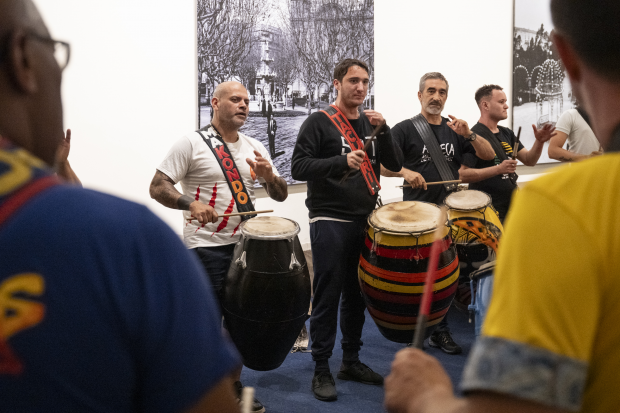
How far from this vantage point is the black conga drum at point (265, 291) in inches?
111

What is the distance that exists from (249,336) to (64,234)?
2386 mm

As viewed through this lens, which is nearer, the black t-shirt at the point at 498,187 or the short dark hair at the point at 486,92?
the black t-shirt at the point at 498,187

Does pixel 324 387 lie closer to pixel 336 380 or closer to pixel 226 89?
pixel 336 380

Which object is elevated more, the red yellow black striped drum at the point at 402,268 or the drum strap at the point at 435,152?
the drum strap at the point at 435,152

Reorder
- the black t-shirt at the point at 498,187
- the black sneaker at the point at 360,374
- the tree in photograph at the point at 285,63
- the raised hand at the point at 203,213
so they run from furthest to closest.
A: the tree in photograph at the point at 285,63, the black t-shirt at the point at 498,187, the black sneaker at the point at 360,374, the raised hand at the point at 203,213

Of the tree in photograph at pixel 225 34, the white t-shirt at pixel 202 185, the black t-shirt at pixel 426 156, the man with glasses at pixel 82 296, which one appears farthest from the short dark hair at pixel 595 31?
the tree in photograph at pixel 225 34

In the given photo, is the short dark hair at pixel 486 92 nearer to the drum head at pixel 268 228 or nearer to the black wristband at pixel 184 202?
the drum head at pixel 268 228

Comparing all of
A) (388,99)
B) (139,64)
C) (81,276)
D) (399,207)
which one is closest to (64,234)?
(81,276)

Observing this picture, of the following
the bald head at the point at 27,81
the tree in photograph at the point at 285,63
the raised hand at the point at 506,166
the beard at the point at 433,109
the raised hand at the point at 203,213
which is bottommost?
the raised hand at the point at 203,213

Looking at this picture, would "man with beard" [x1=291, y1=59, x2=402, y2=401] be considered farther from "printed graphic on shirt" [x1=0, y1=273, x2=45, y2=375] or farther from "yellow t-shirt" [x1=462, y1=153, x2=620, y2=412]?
"printed graphic on shirt" [x1=0, y1=273, x2=45, y2=375]

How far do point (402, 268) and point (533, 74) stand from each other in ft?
15.1

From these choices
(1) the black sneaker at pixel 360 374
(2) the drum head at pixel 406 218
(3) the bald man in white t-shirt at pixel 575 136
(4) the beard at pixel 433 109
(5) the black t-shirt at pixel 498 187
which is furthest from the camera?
(3) the bald man in white t-shirt at pixel 575 136

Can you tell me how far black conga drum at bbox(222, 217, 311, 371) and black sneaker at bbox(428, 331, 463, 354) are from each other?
54.8 inches

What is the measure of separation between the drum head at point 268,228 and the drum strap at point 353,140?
52 centimetres
